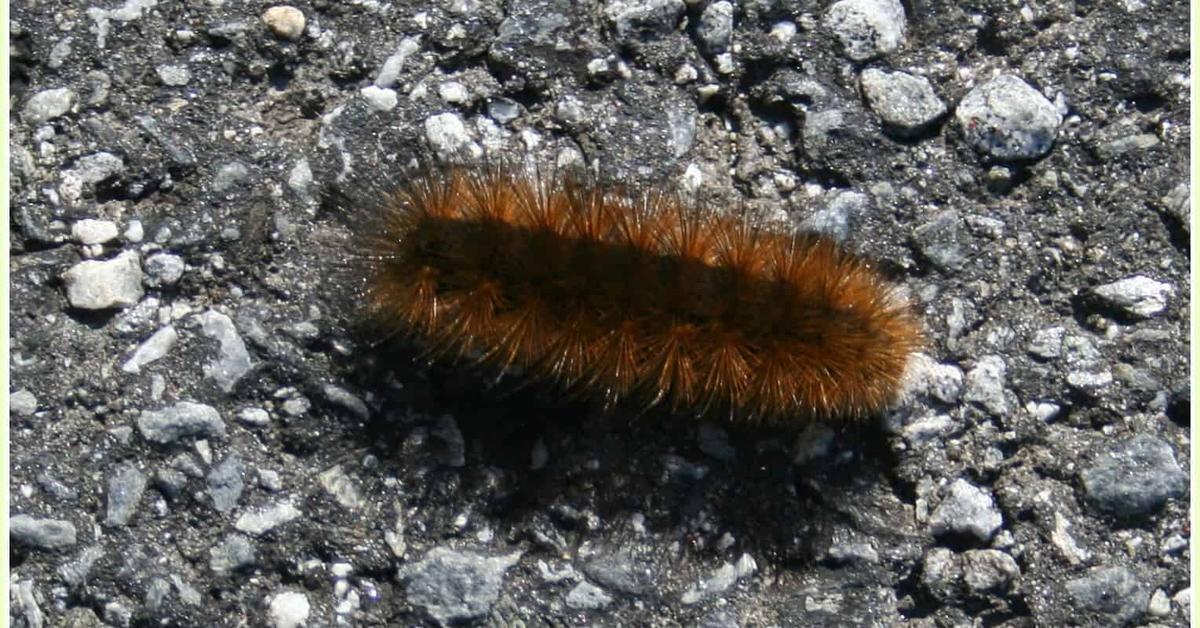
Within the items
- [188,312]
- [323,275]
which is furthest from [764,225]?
[188,312]

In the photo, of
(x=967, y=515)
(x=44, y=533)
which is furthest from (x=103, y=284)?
(x=967, y=515)

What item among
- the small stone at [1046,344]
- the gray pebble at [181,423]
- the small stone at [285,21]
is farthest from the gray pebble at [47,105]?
the small stone at [1046,344]

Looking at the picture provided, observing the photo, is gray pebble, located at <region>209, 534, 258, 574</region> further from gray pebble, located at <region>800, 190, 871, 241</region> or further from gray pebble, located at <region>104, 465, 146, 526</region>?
gray pebble, located at <region>800, 190, 871, 241</region>

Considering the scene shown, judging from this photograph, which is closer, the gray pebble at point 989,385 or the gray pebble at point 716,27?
the gray pebble at point 989,385

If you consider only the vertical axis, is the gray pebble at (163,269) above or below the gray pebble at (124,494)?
above

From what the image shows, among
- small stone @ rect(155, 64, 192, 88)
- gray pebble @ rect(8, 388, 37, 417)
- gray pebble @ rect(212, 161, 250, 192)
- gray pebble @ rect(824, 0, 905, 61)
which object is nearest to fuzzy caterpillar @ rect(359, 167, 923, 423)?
gray pebble @ rect(212, 161, 250, 192)

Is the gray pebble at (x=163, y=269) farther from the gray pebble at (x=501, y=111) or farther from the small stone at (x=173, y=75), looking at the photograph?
the gray pebble at (x=501, y=111)
